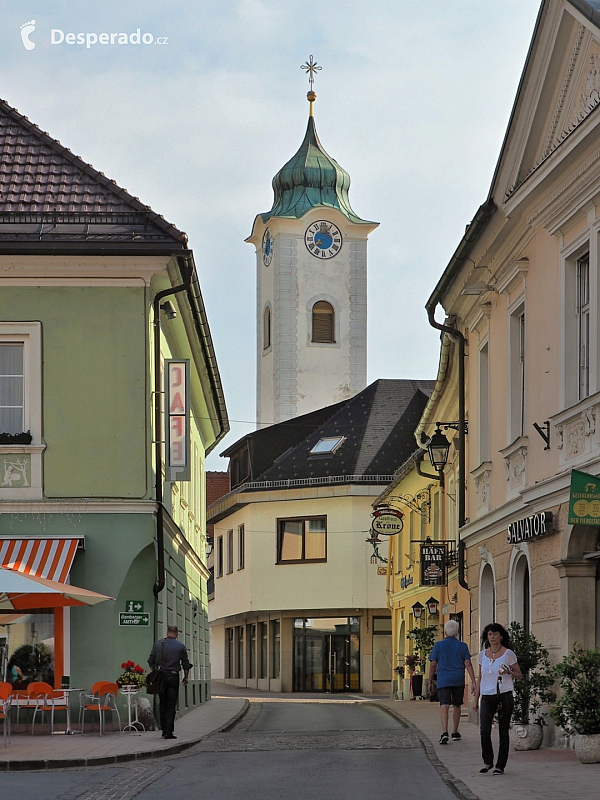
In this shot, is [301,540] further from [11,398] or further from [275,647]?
[11,398]

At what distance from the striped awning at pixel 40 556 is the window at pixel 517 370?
6797mm

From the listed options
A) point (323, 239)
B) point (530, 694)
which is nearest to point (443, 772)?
point (530, 694)

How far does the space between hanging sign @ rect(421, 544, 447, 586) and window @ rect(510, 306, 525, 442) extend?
11.4m

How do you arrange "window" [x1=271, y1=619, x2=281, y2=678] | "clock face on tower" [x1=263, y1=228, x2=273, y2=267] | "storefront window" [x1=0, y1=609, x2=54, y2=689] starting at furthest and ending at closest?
"clock face on tower" [x1=263, y1=228, x2=273, y2=267] → "window" [x1=271, y1=619, x2=281, y2=678] → "storefront window" [x1=0, y1=609, x2=54, y2=689]

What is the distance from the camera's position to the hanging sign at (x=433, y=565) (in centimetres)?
3136

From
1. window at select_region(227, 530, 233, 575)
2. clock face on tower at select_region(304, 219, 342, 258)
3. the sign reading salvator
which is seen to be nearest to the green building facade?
the sign reading salvator

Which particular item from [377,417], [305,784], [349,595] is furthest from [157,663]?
[377,417]

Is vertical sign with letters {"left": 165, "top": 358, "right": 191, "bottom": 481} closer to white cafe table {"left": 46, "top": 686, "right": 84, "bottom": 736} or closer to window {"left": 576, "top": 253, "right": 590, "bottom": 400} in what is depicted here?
white cafe table {"left": 46, "top": 686, "right": 84, "bottom": 736}

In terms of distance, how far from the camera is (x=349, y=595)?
5162 cm

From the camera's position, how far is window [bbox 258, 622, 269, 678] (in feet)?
180

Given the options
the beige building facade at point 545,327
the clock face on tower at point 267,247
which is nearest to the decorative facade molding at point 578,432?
the beige building facade at point 545,327

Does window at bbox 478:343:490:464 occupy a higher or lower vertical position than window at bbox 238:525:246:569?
higher

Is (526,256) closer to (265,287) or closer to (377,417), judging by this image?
(377,417)

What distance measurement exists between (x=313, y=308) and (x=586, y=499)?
63821mm
